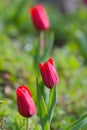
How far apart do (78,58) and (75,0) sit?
2632 mm

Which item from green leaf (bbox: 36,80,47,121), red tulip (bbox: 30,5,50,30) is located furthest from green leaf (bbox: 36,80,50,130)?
red tulip (bbox: 30,5,50,30)

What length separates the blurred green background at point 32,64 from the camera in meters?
3.02

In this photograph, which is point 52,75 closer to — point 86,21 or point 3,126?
point 3,126

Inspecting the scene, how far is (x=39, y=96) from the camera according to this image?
7.96ft

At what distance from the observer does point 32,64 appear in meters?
3.92

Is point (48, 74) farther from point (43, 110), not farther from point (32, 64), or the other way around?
point (32, 64)

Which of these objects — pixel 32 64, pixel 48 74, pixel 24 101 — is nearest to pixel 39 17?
pixel 32 64

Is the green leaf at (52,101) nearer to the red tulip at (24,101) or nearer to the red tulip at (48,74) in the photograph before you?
the red tulip at (48,74)

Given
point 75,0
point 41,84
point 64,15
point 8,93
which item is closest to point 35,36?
point 64,15

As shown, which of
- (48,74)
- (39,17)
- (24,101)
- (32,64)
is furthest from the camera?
(32,64)

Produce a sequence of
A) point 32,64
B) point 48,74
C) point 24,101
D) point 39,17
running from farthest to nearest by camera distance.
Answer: point 32,64
point 39,17
point 48,74
point 24,101

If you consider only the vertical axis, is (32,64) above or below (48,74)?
below

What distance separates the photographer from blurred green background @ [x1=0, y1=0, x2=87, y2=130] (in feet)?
9.90

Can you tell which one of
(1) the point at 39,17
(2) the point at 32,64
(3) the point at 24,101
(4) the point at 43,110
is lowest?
(2) the point at 32,64
